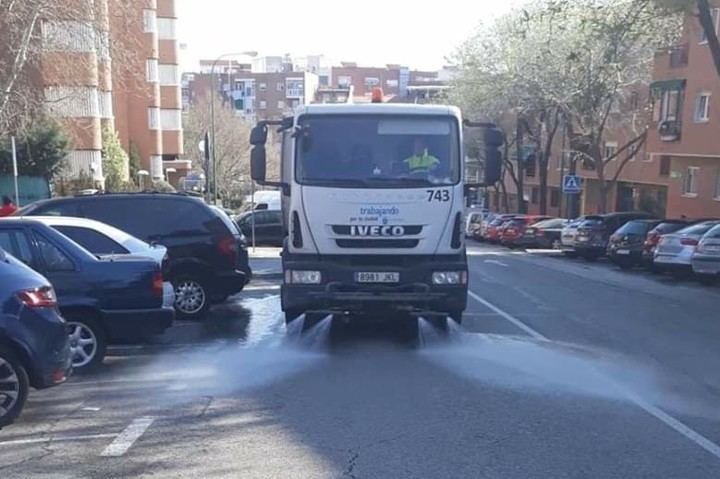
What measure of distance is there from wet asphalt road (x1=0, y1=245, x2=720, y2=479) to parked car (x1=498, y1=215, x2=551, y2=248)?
25.9m

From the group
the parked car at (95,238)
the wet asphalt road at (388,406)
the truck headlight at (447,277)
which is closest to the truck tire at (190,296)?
the wet asphalt road at (388,406)

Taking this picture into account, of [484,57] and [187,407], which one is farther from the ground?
[484,57]

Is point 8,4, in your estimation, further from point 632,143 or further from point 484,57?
point 632,143

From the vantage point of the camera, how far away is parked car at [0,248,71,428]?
6.35 metres

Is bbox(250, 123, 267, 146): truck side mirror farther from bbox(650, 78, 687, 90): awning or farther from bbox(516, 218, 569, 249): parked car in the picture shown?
bbox(516, 218, 569, 249): parked car

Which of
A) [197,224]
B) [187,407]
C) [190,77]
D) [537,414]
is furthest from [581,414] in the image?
[190,77]

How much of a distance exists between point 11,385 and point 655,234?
19.1m

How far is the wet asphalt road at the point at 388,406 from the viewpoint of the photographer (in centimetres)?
560

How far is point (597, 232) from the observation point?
27516mm

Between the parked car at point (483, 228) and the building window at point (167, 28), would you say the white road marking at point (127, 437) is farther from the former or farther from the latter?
the building window at point (167, 28)

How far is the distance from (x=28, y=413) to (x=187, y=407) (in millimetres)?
1380

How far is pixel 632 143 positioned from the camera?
38938 millimetres

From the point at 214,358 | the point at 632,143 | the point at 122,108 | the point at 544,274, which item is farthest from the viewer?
the point at 122,108

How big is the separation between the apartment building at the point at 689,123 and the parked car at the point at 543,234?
5.03m
